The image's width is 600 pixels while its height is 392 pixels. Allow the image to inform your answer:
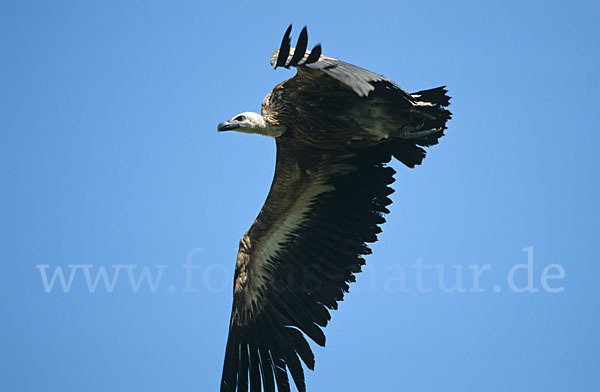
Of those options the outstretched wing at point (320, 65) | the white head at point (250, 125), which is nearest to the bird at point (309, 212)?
the white head at point (250, 125)

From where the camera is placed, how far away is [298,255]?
10.0 meters

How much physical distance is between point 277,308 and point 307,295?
0.41 metres

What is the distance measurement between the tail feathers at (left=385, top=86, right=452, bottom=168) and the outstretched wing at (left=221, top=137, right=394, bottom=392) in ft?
0.67

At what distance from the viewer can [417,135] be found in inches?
375

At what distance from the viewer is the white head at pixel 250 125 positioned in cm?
909

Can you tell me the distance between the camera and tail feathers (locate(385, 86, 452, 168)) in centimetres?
924

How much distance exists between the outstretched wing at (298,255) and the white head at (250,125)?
1.11 feet

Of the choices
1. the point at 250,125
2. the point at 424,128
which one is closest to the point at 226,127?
the point at 250,125

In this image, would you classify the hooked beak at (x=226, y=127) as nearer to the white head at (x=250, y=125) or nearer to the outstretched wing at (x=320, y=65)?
the white head at (x=250, y=125)

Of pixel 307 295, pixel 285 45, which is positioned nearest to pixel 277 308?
pixel 307 295

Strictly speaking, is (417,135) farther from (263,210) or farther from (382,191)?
(263,210)

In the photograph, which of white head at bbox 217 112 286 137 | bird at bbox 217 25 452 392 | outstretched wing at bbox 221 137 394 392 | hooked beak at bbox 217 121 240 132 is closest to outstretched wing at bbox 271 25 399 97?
bird at bbox 217 25 452 392

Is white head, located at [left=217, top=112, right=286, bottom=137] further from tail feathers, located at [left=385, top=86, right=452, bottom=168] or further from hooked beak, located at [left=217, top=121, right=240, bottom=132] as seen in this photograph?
tail feathers, located at [left=385, top=86, right=452, bottom=168]

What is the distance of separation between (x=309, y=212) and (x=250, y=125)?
151 centimetres
